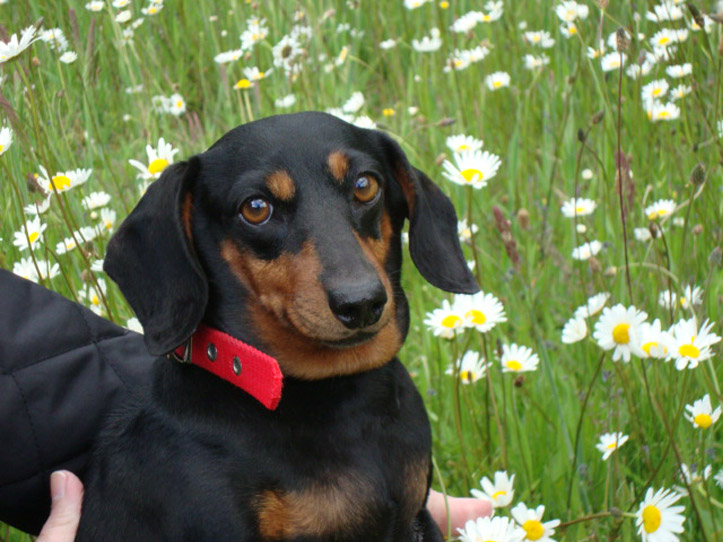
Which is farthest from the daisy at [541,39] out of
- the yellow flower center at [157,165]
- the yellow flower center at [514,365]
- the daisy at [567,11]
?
the yellow flower center at [514,365]

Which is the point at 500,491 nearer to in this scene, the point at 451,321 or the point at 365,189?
the point at 451,321

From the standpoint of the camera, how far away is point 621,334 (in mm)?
1810

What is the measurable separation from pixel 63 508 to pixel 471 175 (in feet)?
4.01

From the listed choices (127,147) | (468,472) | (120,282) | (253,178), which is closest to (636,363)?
(468,472)

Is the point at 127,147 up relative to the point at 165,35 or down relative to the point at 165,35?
down

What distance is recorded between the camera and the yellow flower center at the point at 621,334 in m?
1.81

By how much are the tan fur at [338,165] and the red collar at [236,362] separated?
1.38 ft

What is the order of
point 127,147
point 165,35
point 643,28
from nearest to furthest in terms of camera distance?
1. point 643,28
2. point 127,147
3. point 165,35

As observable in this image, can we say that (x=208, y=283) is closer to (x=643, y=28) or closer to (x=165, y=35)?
(x=643, y=28)

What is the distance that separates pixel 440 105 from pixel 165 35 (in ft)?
5.48

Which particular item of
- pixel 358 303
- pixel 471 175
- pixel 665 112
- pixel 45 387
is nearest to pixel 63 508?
pixel 45 387

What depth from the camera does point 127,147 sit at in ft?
14.7

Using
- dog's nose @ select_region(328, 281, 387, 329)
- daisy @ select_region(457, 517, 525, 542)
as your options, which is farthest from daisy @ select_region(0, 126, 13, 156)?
daisy @ select_region(457, 517, 525, 542)

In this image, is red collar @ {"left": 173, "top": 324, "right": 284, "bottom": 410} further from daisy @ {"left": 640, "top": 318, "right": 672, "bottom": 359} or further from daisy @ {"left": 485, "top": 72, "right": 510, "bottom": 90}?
daisy @ {"left": 485, "top": 72, "right": 510, "bottom": 90}
